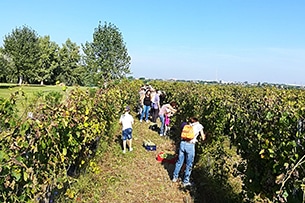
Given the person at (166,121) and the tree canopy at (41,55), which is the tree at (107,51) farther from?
the person at (166,121)

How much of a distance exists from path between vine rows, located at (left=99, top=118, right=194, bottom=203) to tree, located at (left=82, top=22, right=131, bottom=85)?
128 ft

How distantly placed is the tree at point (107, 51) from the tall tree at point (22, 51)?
7571 mm

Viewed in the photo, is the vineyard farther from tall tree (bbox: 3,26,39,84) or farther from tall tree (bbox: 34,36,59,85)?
tall tree (bbox: 34,36,59,85)

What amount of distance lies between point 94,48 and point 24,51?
10257mm

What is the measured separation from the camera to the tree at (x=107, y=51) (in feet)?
161

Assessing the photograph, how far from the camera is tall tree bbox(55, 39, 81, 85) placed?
215ft

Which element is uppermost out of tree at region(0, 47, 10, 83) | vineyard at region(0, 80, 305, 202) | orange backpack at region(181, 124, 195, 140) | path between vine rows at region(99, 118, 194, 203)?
tree at region(0, 47, 10, 83)

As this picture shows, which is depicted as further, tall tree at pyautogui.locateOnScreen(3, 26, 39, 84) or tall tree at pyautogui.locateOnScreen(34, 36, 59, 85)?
tall tree at pyautogui.locateOnScreen(34, 36, 59, 85)

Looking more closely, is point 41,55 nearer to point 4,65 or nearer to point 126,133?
point 4,65

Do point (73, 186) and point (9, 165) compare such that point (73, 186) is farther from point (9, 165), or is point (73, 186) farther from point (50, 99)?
point (9, 165)

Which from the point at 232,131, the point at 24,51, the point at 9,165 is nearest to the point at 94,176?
the point at 232,131

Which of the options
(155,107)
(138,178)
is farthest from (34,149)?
(155,107)

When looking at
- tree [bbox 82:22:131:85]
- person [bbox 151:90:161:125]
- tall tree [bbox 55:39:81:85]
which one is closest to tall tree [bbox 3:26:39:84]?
tree [bbox 82:22:131:85]

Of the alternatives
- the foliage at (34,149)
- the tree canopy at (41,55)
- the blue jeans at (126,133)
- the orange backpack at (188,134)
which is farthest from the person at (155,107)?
the tree canopy at (41,55)
